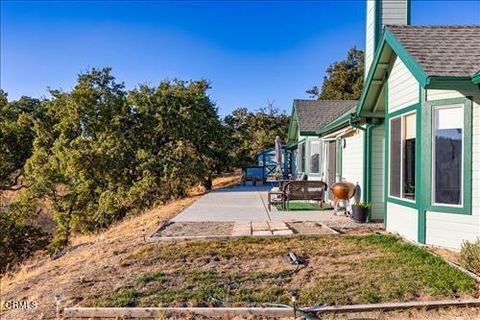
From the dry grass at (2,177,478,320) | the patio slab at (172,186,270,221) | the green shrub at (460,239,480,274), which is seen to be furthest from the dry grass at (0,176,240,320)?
the green shrub at (460,239,480,274)

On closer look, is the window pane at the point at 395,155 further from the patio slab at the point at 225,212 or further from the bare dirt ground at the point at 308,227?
the patio slab at the point at 225,212

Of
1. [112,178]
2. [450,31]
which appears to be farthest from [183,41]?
[450,31]

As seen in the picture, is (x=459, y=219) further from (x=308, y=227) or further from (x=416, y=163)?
(x=308, y=227)

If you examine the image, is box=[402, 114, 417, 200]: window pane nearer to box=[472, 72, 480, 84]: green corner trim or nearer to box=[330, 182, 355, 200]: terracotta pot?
box=[472, 72, 480, 84]: green corner trim

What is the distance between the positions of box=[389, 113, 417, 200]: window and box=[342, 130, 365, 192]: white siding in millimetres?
1586

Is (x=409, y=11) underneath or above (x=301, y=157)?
above

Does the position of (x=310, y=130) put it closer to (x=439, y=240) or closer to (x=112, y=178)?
(x=439, y=240)

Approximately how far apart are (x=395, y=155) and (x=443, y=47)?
2.28m

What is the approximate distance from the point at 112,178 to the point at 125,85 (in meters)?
5.92

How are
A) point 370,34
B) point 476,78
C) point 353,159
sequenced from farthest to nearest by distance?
point 353,159 → point 370,34 → point 476,78

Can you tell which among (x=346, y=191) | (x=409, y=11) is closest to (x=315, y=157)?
(x=346, y=191)

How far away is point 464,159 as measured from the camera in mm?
5504

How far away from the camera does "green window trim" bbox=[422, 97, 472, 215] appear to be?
545cm

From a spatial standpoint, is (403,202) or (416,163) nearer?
(416,163)
